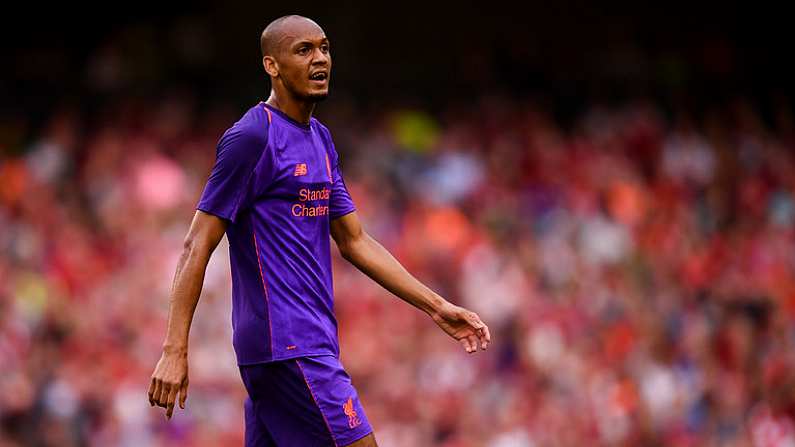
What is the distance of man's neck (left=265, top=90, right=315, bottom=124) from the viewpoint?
211 inches

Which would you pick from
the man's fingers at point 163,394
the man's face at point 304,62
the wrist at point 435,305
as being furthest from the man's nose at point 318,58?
the man's fingers at point 163,394

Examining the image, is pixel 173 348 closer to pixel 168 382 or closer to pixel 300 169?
pixel 168 382

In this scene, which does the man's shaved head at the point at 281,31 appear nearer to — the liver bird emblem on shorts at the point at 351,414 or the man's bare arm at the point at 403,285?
the man's bare arm at the point at 403,285

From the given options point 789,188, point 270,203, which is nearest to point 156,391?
point 270,203

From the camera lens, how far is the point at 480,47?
1702cm

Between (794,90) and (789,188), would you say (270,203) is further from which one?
(794,90)

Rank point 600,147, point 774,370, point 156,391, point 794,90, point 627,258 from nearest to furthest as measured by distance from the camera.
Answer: point 156,391 → point 774,370 → point 627,258 → point 600,147 → point 794,90

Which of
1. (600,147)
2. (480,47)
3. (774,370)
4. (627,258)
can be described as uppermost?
(480,47)

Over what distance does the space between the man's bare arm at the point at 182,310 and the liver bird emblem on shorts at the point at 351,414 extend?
0.59 meters

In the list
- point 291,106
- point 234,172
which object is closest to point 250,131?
point 234,172

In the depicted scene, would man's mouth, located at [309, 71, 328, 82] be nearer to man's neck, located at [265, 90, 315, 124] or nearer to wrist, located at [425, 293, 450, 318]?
man's neck, located at [265, 90, 315, 124]

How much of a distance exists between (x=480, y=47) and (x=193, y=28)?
3.41m

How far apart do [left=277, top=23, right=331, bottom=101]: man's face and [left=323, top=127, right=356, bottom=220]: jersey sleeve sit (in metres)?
0.34

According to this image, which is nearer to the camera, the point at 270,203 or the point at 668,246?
the point at 270,203
